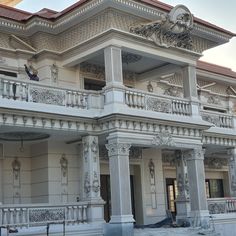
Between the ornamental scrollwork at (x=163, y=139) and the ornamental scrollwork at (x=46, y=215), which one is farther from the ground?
the ornamental scrollwork at (x=163, y=139)

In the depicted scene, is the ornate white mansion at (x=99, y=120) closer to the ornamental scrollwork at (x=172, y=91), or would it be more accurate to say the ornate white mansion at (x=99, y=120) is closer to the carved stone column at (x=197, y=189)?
the carved stone column at (x=197, y=189)

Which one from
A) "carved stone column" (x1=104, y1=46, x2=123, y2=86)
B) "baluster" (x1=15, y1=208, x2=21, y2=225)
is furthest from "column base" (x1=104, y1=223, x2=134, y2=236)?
"carved stone column" (x1=104, y1=46, x2=123, y2=86)

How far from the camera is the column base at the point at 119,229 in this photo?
13.6 m

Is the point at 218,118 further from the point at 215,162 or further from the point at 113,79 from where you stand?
the point at 113,79

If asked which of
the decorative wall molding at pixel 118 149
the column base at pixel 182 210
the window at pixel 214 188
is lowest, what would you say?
the column base at pixel 182 210

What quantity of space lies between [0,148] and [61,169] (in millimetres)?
1993

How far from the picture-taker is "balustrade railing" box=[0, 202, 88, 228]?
487 inches

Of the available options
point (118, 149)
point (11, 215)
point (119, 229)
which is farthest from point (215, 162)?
point (11, 215)

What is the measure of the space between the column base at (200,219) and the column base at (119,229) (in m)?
3.06

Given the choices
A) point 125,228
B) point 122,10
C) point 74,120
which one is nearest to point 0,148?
point 74,120

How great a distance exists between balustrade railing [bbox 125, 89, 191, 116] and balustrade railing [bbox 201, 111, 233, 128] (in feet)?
5.26

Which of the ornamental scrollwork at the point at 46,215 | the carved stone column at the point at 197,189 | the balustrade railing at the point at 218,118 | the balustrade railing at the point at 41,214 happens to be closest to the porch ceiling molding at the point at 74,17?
the balustrade railing at the point at 218,118

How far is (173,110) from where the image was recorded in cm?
1612

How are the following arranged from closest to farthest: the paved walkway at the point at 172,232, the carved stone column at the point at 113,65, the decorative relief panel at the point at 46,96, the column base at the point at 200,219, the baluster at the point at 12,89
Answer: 1. the baluster at the point at 12,89
2. the decorative relief panel at the point at 46,96
3. the carved stone column at the point at 113,65
4. the paved walkway at the point at 172,232
5. the column base at the point at 200,219
